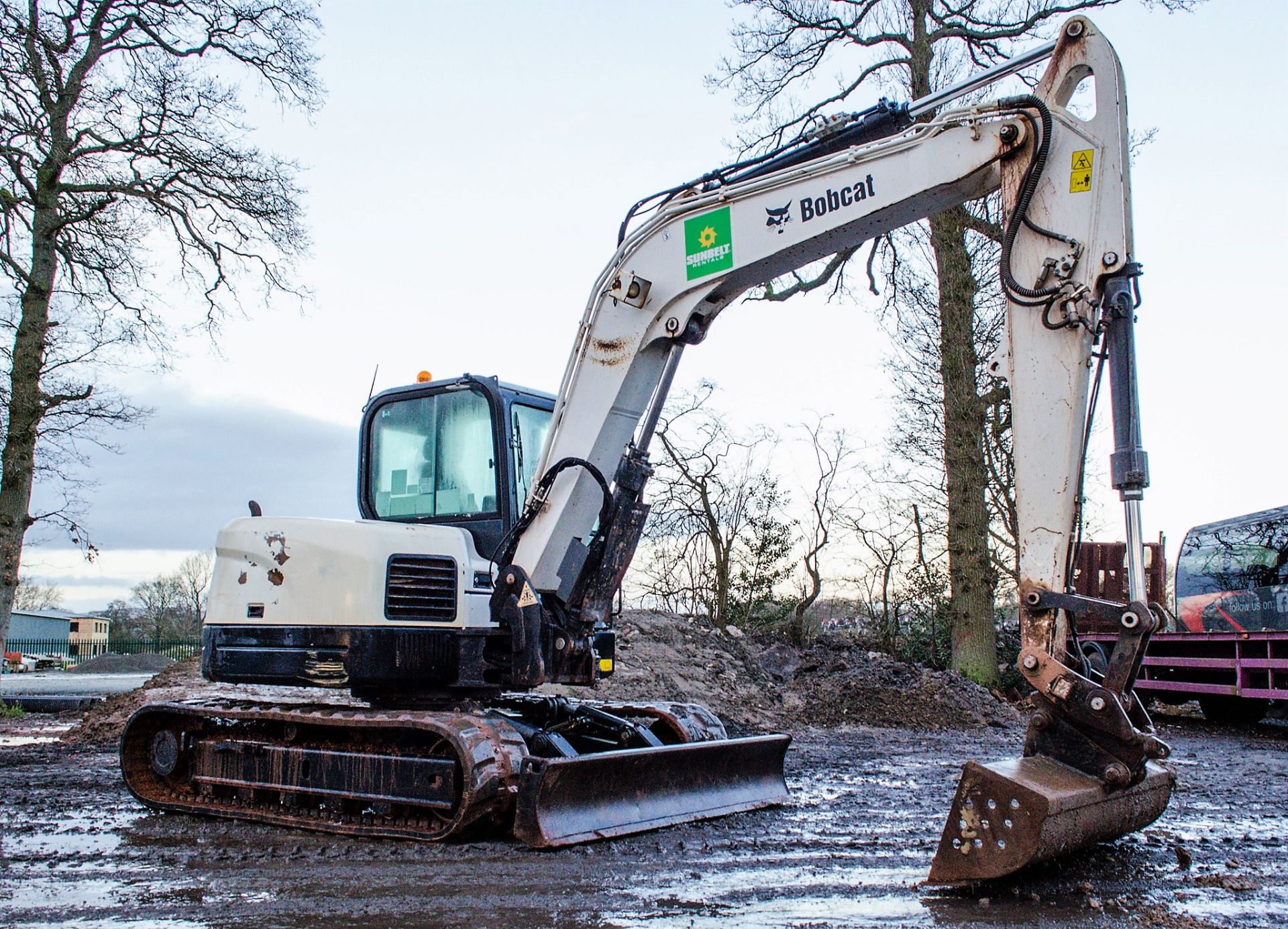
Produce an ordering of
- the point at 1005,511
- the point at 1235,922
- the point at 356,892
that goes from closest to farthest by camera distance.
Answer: the point at 1235,922, the point at 356,892, the point at 1005,511

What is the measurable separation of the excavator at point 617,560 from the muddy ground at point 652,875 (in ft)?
0.67

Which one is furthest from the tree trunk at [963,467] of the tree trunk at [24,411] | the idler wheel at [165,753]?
the tree trunk at [24,411]

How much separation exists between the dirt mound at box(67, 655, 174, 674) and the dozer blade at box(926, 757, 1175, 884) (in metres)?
35.4

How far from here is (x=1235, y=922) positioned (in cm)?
405

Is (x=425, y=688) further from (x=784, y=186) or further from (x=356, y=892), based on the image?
(x=784, y=186)

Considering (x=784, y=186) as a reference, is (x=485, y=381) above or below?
below

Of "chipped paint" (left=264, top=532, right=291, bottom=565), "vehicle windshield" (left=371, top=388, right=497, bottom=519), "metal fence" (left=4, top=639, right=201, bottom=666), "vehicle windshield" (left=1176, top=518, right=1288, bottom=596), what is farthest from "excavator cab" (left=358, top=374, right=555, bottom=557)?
"metal fence" (left=4, top=639, right=201, bottom=666)

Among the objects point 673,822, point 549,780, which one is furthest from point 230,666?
point 673,822

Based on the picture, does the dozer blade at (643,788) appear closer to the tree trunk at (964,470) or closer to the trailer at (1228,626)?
the trailer at (1228,626)

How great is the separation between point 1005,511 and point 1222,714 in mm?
5453

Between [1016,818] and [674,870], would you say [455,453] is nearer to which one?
[674,870]

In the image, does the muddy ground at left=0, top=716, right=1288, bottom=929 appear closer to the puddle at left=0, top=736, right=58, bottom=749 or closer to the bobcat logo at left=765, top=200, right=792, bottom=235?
the bobcat logo at left=765, top=200, right=792, bottom=235

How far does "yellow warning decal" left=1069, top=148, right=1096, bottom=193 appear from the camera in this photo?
16.3ft

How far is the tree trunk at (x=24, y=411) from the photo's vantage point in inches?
560
